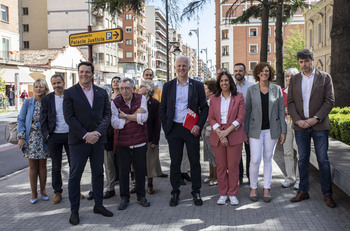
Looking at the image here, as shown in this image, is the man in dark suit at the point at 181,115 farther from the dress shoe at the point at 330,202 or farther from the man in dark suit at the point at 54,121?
the dress shoe at the point at 330,202

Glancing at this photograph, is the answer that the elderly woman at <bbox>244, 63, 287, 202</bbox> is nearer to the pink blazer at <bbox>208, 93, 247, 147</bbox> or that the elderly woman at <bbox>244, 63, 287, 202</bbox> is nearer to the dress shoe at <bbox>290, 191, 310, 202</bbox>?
the pink blazer at <bbox>208, 93, 247, 147</bbox>

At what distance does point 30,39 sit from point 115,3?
49.7m

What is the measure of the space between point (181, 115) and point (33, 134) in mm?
2311

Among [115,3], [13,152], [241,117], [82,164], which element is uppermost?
[115,3]

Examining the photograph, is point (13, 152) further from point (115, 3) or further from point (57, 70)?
point (57, 70)

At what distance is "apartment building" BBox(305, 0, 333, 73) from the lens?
31.0 meters

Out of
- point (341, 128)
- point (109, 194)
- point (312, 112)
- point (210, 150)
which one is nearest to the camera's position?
point (312, 112)

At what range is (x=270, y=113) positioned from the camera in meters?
5.37

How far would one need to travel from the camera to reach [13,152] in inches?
432

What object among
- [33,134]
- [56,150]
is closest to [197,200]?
[56,150]

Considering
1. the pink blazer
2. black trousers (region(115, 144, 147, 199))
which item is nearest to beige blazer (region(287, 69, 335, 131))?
the pink blazer

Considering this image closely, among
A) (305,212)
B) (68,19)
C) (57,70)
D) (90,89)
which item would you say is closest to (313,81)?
(305,212)

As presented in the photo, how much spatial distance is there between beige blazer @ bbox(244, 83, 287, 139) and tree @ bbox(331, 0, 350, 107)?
12.6 ft

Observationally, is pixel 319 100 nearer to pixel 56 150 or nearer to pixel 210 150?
pixel 210 150
